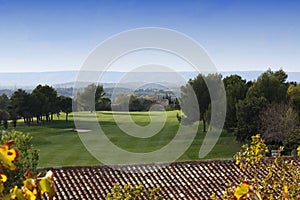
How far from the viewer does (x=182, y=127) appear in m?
49.7

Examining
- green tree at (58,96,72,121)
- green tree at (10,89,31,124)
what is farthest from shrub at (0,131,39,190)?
green tree at (58,96,72,121)

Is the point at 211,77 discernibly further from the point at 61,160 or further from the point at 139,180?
the point at 139,180

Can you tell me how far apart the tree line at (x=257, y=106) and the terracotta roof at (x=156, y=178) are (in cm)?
2005

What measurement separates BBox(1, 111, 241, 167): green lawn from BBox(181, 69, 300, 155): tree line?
2718 mm

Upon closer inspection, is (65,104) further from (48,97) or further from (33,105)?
(33,105)

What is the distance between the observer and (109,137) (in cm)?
5053

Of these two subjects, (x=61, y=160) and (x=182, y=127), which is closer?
(x=61, y=160)

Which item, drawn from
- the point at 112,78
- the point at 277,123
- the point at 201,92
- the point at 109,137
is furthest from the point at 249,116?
the point at 112,78

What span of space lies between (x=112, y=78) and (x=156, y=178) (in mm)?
13839

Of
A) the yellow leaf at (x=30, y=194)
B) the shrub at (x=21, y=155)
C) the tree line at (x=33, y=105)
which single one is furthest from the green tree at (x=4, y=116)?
the yellow leaf at (x=30, y=194)

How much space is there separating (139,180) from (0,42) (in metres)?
58.5

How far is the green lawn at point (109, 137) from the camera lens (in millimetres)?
39781

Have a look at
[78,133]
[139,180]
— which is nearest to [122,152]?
[78,133]

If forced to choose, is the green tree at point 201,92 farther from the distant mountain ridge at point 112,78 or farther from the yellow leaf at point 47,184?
the yellow leaf at point 47,184
